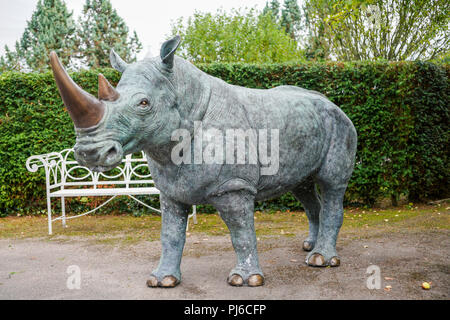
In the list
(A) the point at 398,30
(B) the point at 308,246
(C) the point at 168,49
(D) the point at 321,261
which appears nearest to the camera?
(C) the point at 168,49

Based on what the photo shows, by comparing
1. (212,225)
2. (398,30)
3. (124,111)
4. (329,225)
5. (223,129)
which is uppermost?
(398,30)

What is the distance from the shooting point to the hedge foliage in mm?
7387

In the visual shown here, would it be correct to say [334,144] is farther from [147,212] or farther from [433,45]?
[433,45]

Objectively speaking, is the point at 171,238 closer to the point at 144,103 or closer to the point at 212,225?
the point at 144,103

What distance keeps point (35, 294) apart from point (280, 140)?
8.12 ft

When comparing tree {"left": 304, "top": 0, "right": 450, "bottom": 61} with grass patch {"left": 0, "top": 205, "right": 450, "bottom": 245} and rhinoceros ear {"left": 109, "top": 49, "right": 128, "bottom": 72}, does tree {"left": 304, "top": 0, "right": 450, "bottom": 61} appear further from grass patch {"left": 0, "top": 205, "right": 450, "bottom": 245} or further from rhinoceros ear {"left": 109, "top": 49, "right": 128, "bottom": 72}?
rhinoceros ear {"left": 109, "top": 49, "right": 128, "bottom": 72}

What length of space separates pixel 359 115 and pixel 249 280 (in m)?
5.21

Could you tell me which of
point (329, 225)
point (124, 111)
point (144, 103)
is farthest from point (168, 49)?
point (329, 225)

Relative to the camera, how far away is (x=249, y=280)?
3.14 m

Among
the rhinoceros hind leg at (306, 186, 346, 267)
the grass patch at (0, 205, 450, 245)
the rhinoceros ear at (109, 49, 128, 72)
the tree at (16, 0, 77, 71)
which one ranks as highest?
the tree at (16, 0, 77, 71)

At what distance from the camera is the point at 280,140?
3.31 metres

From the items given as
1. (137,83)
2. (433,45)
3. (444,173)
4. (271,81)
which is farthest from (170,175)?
(433,45)

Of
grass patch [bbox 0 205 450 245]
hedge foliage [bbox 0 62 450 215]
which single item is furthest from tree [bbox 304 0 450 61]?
grass patch [bbox 0 205 450 245]

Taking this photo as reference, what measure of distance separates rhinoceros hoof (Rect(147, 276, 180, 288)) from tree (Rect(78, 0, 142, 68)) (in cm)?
1840
